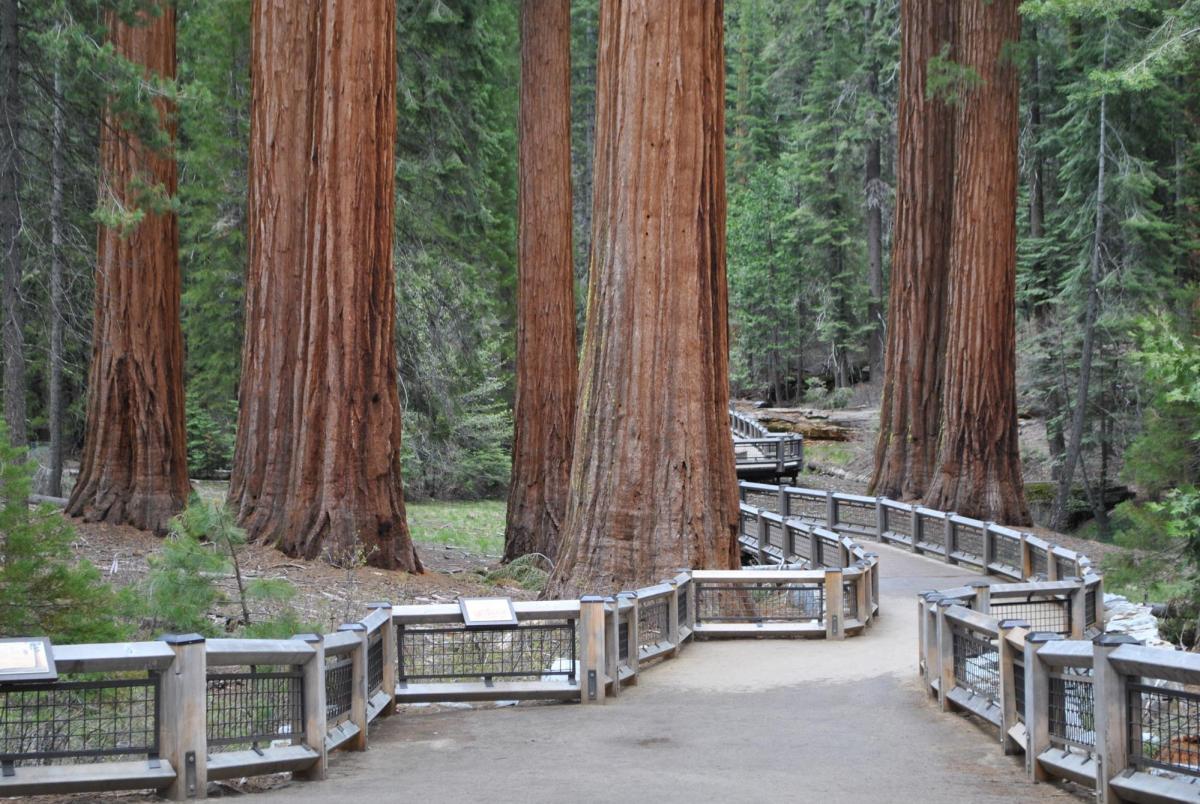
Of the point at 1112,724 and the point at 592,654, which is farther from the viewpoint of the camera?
the point at 592,654

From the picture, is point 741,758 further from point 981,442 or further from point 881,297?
point 881,297

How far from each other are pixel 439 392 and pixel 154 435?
12654mm

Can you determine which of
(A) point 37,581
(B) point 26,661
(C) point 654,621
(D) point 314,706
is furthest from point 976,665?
(A) point 37,581

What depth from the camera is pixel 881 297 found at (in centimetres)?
5206

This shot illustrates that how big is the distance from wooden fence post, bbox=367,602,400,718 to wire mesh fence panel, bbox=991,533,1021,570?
38.7 ft

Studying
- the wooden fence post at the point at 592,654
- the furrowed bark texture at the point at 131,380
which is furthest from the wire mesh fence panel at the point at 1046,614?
the furrowed bark texture at the point at 131,380

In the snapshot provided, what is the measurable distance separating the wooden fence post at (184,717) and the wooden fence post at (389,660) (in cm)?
257

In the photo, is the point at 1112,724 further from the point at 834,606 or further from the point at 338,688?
the point at 834,606

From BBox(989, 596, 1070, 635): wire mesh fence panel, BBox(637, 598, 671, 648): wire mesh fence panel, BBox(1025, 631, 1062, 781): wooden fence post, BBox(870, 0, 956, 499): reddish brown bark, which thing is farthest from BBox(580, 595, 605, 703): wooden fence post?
BBox(870, 0, 956, 499): reddish brown bark

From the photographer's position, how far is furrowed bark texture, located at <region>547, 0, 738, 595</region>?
43.0 ft

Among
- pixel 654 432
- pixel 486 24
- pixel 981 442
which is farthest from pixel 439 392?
pixel 654 432

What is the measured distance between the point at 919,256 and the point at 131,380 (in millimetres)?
16445

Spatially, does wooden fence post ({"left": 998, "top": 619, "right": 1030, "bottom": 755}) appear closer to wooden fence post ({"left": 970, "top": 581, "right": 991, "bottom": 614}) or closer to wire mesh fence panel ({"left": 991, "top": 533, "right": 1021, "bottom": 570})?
wooden fence post ({"left": 970, "top": 581, "right": 991, "bottom": 614})

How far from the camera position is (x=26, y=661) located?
5.99m
